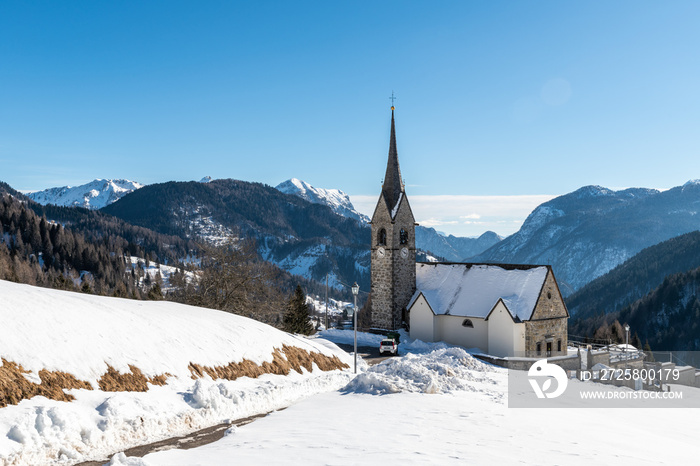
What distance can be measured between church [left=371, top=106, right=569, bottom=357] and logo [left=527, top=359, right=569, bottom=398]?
18.1 ft

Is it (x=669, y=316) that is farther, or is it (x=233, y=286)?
(x=669, y=316)

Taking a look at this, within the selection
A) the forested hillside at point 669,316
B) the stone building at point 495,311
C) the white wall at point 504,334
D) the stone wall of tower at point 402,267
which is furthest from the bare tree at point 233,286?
the forested hillside at point 669,316

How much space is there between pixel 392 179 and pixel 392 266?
28.3ft

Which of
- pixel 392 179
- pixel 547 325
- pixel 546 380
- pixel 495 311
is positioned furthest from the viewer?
pixel 392 179

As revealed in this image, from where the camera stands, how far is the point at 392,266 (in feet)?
142

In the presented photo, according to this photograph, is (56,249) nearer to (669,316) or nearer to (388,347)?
(388,347)

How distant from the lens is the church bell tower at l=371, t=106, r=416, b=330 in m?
43.5

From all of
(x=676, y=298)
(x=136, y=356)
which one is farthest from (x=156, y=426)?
(x=676, y=298)

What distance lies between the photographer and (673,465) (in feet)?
33.0

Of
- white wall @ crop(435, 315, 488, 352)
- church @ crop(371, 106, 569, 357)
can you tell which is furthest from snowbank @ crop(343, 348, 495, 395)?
white wall @ crop(435, 315, 488, 352)

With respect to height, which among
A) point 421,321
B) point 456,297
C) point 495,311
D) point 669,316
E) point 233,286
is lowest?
point 669,316

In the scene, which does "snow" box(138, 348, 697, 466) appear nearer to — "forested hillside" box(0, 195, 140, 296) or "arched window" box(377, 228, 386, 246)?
"arched window" box(377, 228, 386, 246)

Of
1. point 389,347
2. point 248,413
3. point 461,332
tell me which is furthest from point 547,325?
point 248,413

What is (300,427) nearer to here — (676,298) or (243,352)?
(243,352)
